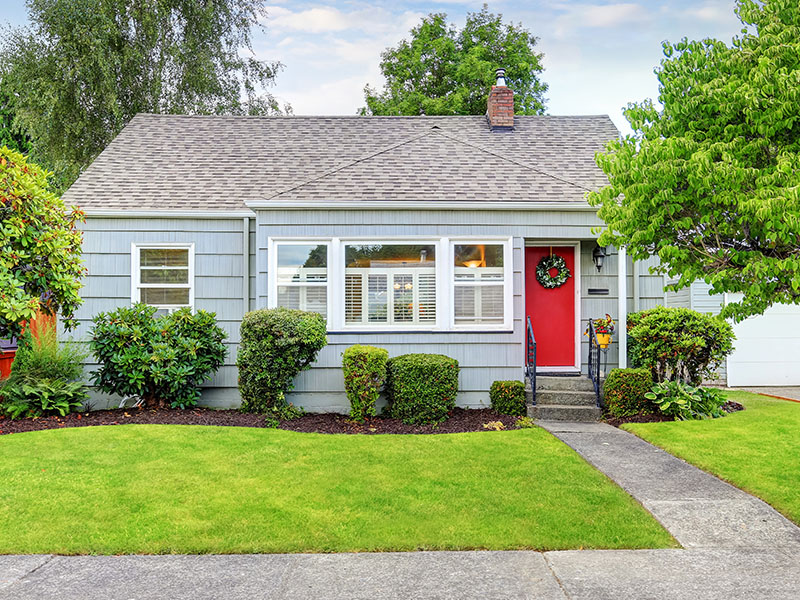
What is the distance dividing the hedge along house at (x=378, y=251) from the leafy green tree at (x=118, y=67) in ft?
21.8

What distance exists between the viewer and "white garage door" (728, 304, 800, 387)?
39.8 feet

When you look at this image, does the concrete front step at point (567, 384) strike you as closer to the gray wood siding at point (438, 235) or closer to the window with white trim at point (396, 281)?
the gray wood siding at point (438, 235)

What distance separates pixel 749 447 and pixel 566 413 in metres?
2.36

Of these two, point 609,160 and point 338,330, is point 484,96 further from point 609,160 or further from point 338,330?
point 609,160

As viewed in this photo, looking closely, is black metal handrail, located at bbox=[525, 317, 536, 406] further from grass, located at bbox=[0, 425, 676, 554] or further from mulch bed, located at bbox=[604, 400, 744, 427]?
grass, located at bbox=[0, 425, 676, 554]

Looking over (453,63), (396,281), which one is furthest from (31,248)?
(453,63)

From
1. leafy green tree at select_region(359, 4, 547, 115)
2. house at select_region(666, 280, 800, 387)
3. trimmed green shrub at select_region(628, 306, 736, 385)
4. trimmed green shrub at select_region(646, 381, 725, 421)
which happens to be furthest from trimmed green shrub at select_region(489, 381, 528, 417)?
leafy green tree at select_region(359, 4, 547, 115)

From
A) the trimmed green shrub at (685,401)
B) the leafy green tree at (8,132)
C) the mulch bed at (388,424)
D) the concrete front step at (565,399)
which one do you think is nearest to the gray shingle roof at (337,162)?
the concrete front step at (565,399)

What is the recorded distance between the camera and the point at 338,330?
888cm

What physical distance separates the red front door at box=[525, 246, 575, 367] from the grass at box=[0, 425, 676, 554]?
2.93 metres

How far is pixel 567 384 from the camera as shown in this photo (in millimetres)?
8867

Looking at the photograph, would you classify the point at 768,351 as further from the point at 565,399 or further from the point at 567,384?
the point at 565,399

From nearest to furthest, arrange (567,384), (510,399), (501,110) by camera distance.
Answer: (510,399) < (567,384) < (501,110)

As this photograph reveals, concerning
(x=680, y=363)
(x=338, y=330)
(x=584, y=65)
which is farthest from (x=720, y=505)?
(x=584, y=65)
